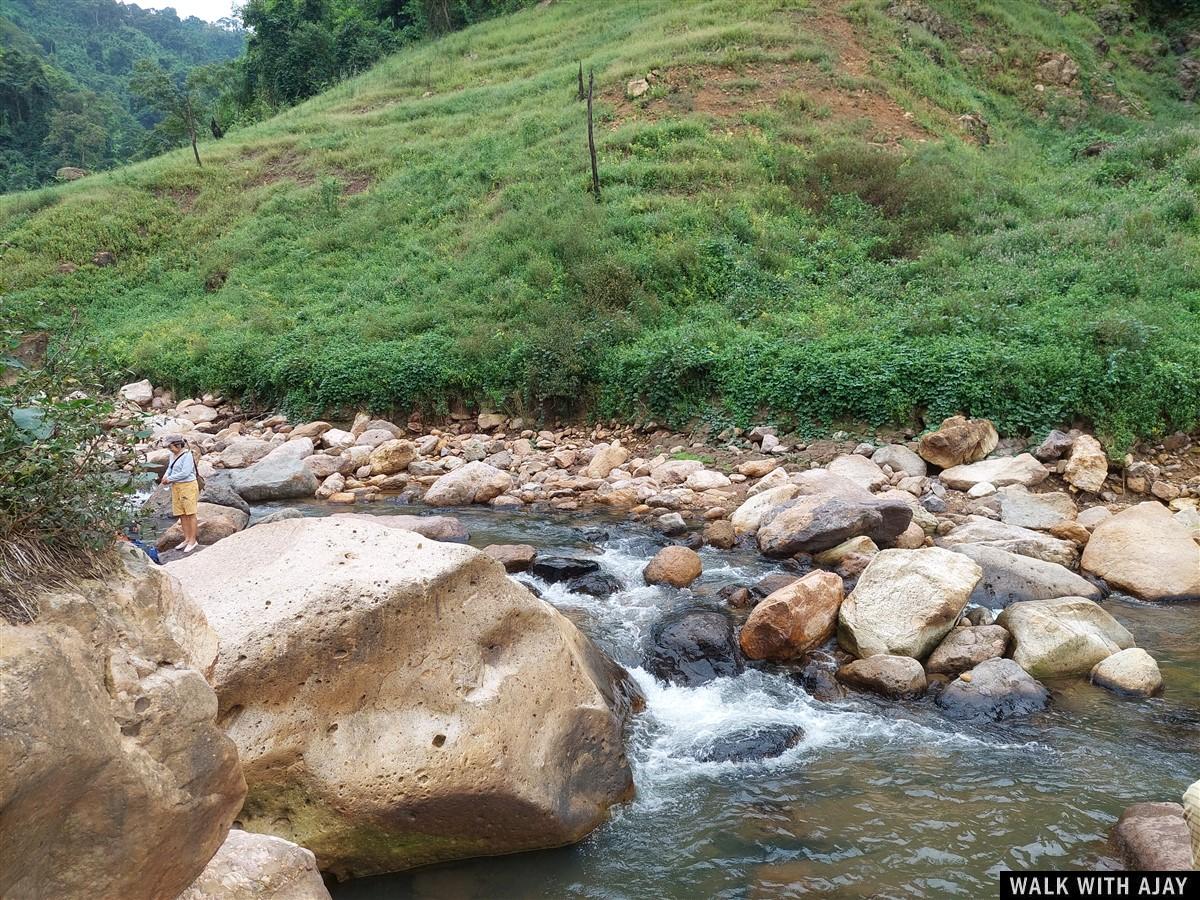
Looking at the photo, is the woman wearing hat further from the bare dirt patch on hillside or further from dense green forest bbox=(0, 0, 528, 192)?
dense green forest bbox=(0, 0, 528, 192)

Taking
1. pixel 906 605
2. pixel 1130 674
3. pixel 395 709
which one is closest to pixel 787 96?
pixel 906 605

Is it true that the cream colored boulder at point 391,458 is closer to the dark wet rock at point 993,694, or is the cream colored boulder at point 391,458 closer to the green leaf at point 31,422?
the dark wet rock at point 993,694

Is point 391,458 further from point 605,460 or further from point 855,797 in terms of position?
point 855,797

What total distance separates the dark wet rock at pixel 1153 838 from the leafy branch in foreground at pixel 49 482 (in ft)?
17.0

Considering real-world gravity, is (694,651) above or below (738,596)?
above

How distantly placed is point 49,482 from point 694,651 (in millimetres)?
5258

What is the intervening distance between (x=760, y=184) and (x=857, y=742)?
56.9 ft

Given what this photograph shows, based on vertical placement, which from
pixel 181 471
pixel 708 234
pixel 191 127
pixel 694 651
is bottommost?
pixel 694 651

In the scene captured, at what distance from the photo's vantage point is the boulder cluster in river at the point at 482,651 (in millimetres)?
2727

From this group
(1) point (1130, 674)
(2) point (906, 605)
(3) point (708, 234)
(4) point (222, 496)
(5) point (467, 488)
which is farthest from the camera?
(3) point (708, 234)

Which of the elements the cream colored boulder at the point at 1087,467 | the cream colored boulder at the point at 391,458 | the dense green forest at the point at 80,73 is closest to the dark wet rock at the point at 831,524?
the cream colored boulder at the point at 1087,467

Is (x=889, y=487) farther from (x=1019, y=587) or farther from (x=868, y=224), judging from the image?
(x=868, y=224)

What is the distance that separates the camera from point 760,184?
2077 cm

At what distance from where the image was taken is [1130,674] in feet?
21.3
